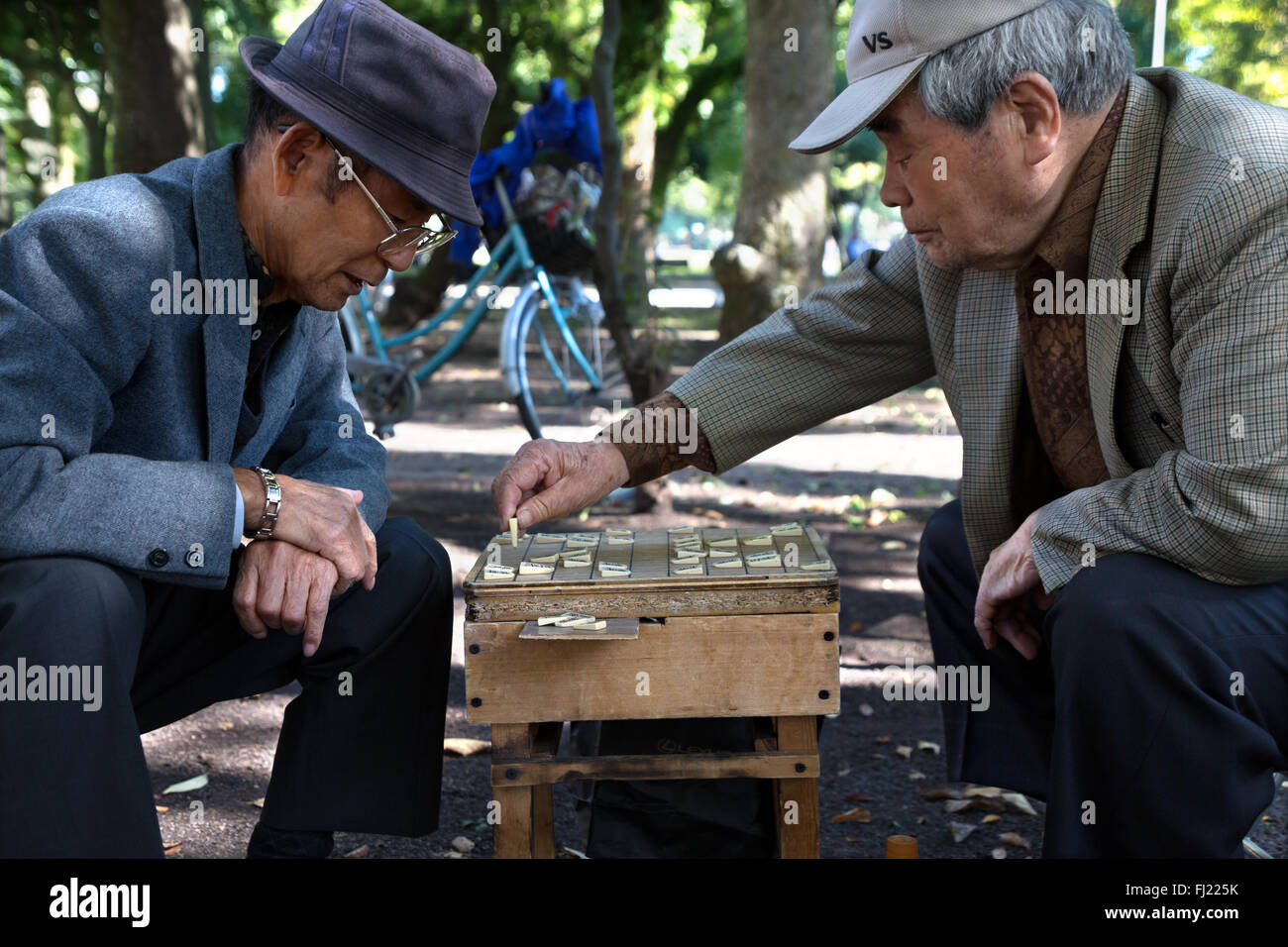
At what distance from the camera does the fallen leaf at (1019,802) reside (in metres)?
3.12

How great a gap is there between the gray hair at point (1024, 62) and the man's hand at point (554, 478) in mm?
974

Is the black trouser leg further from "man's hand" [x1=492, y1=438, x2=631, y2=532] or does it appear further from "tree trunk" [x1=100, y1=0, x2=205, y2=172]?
"tree trunk" [x1=100, y1=0, x2=205, y2=172]

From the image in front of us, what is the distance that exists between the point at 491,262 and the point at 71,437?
5189 millimetres

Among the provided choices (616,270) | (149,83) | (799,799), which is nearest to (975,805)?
(799,799)

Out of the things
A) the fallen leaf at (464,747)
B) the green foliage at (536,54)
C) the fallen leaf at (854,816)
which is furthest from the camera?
the green foliage at (536,54)

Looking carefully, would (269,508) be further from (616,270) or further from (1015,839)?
(616,270)

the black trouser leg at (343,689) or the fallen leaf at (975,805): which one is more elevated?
the black trouser leg at (343,689)

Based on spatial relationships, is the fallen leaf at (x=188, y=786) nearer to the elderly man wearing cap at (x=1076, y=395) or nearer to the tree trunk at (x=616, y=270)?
the elderly man wearing cap at (x=1076, y=395)

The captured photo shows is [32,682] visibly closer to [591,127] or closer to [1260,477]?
[1260,477]

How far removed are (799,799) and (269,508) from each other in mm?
1068

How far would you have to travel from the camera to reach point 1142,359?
2.25 meters

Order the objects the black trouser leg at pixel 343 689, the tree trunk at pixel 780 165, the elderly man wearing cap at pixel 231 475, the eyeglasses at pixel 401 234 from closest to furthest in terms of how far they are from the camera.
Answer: the elderly man wearing cap at pixel 231 475 < the eyeglasses at pixel 401 234 < the black trouser leg at pixel 343 689 < the tree trunk at pixel 780 165

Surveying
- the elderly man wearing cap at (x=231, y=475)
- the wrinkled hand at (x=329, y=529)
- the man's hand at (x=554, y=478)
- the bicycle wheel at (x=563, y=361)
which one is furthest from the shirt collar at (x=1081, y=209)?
the bicycle wheel at (x=563, y=361)
